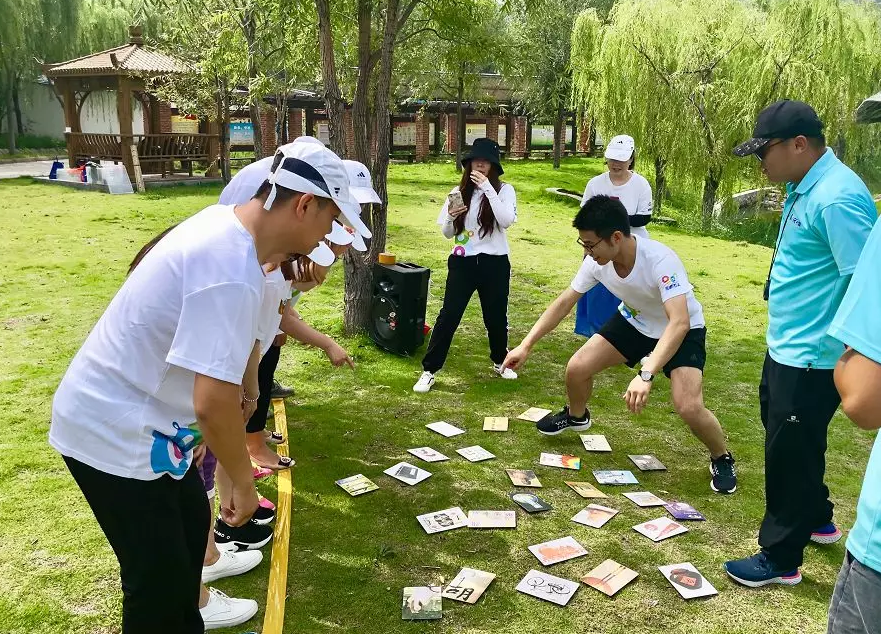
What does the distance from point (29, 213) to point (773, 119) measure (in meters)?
14.6

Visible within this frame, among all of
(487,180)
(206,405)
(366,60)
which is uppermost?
(366,60)

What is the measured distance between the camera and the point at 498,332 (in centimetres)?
657

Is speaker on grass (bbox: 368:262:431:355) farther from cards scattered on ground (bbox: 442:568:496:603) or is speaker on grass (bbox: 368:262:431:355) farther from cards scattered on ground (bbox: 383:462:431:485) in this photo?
cards scattered on ground (bbox: 442:568:496:603)

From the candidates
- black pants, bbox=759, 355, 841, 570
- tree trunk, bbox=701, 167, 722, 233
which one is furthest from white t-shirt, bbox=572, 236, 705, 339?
tree trunk, bbox=701, 167, 722, 233

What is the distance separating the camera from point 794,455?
3443 mm

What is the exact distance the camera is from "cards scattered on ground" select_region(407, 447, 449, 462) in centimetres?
493

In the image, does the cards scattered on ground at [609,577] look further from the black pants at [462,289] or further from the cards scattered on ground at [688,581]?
the black pants at [462,289]

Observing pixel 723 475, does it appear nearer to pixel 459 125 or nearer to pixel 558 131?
pixel 459 125

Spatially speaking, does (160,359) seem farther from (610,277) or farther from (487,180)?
(487,180)

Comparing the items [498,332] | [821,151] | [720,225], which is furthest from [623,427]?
[720,225]

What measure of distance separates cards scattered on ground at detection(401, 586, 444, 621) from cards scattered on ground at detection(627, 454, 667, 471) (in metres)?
2.02

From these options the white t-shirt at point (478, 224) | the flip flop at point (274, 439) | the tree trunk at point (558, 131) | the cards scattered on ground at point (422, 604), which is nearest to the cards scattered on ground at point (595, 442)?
the white t-shirt at point (478, 224)

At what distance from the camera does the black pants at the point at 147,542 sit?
84.9 inches

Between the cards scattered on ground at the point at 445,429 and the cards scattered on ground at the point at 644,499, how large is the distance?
1385mm
